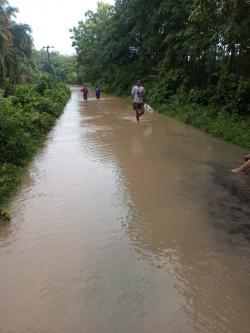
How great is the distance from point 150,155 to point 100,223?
478 centimetres

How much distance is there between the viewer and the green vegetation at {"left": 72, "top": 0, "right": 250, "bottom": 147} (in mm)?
12617

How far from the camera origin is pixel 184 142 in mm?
12375

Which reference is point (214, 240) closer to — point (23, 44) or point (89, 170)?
point (89, 170)

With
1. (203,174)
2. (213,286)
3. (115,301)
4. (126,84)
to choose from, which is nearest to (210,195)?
(203,174)

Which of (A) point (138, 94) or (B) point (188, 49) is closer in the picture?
(A) point (138, 94)

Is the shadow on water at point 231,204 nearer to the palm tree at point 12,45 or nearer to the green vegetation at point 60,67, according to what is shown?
the palm tree at point 12,45

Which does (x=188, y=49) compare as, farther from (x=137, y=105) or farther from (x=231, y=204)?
A: (x=231, y=204)

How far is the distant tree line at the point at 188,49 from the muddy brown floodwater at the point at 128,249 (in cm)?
523

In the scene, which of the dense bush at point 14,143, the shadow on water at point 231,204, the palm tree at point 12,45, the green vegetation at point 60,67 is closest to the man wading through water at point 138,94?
the dense bush at point 14,143

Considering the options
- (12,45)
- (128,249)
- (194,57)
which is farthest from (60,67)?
(128,249)

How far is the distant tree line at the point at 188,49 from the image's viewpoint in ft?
42.0

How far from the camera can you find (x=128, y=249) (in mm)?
5070

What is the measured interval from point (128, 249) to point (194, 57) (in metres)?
18.3

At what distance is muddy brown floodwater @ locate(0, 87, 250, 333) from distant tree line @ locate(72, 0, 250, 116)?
17.2ft
